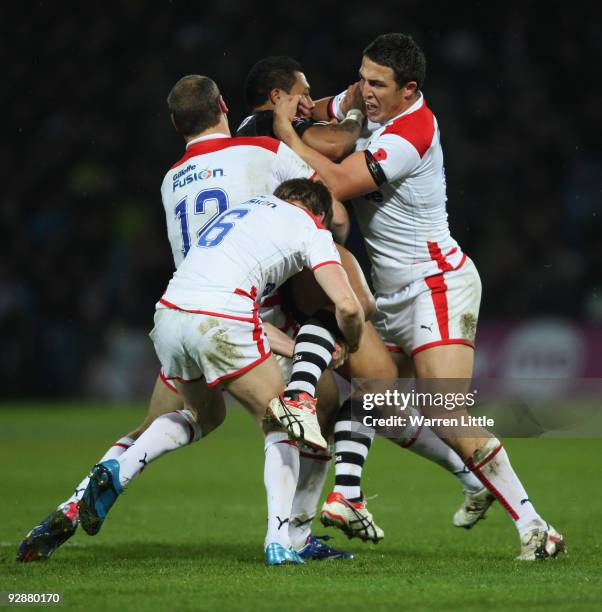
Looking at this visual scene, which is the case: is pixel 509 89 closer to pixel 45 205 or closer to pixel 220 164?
pixel 45 205

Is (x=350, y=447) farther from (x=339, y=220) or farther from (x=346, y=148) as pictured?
(x=346, y=148)

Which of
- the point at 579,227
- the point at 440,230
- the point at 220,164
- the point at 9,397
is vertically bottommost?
the point at 9,397

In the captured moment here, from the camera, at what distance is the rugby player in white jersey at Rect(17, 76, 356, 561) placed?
18.2 feet

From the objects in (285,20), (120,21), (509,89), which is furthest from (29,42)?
(509,89)

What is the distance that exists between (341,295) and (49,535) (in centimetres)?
186

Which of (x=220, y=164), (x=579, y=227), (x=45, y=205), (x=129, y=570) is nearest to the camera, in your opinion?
(x=129, y=570)

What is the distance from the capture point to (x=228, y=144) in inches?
223

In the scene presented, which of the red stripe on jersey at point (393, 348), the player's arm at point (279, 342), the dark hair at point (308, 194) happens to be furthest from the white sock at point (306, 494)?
the dark hair at point (308, 194)

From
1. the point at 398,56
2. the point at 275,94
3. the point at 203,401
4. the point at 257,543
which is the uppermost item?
the point at 398,56

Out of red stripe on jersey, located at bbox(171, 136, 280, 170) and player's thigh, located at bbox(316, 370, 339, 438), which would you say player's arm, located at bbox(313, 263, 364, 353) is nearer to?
player's thigh, located at bbox(316, 370, 339, 438)

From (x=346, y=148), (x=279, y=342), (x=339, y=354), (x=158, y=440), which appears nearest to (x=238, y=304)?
(x=279, y=342)

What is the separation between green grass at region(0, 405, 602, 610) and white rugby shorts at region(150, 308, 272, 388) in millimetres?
890

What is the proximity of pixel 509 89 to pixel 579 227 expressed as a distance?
248 centimetres

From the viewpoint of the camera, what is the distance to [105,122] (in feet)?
59.4
